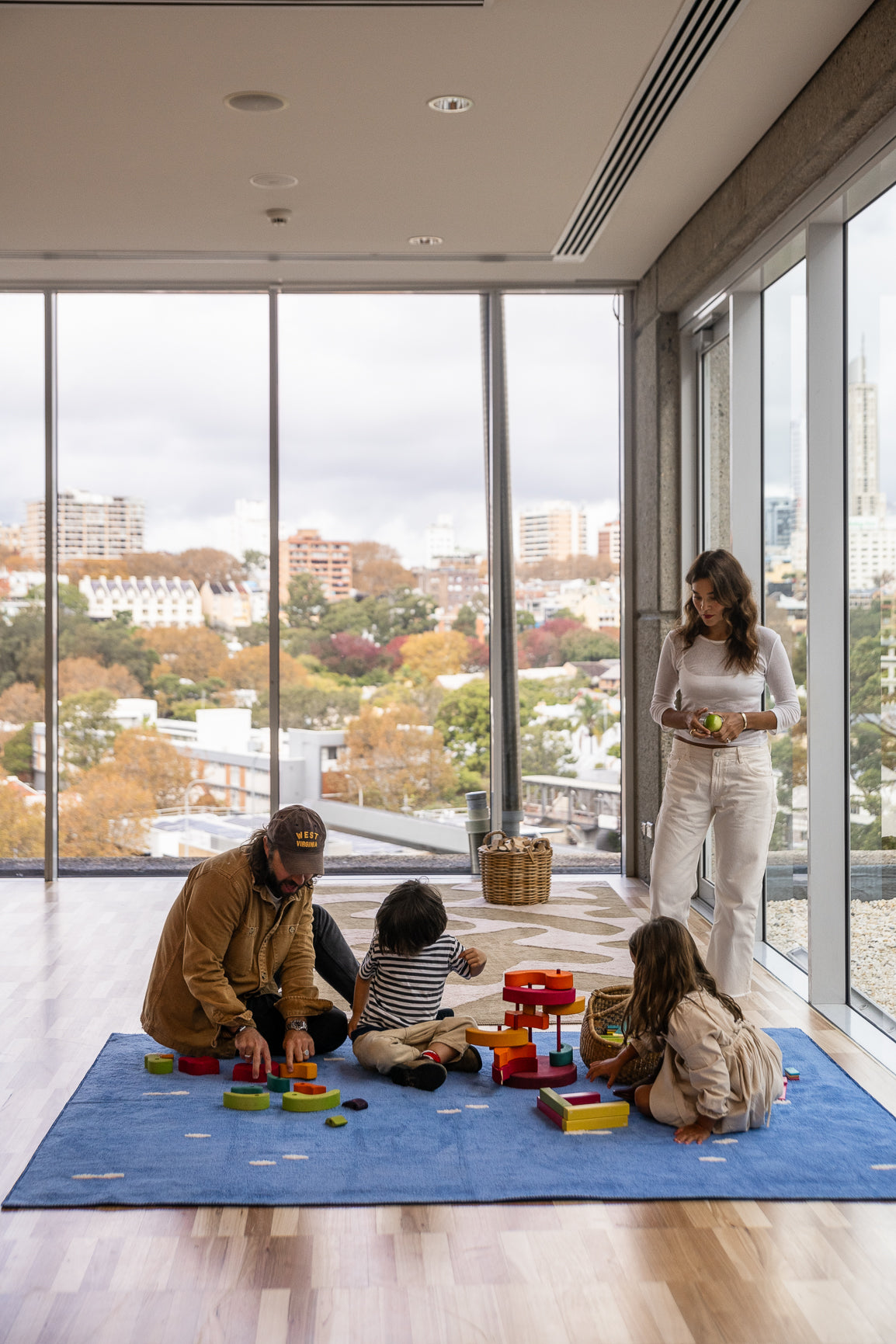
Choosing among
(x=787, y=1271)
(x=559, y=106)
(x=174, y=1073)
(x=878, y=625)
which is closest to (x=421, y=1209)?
(x=787, y=1271)

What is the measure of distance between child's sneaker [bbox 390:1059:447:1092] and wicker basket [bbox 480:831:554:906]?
8.05ft

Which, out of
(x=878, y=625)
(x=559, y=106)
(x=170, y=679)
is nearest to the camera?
(x=878, y=625)

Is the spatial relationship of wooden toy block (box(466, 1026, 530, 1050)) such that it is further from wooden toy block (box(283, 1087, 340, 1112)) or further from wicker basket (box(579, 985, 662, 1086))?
wooden toy block (box(283, 1087, 340, 1112))

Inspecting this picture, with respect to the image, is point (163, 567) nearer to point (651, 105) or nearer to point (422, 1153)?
point (651, 105)

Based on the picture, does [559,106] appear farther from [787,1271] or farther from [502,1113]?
[787,1271]

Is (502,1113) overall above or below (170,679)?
below

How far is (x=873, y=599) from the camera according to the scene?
3809 millimetres

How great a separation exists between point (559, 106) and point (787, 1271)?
3.37 meters

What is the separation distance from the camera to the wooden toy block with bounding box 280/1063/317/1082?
10.9 feet

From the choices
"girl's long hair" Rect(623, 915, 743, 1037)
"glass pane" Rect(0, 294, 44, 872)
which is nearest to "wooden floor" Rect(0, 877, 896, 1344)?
"girl's long hair" Rect(623, 915, 743, 1037)

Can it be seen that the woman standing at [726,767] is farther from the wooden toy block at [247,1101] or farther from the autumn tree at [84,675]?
the autumn tree at [84,675]

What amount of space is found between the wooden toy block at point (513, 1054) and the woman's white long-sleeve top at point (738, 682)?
110cm

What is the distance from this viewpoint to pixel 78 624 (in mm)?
6535

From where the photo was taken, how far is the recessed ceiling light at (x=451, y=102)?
395cm
